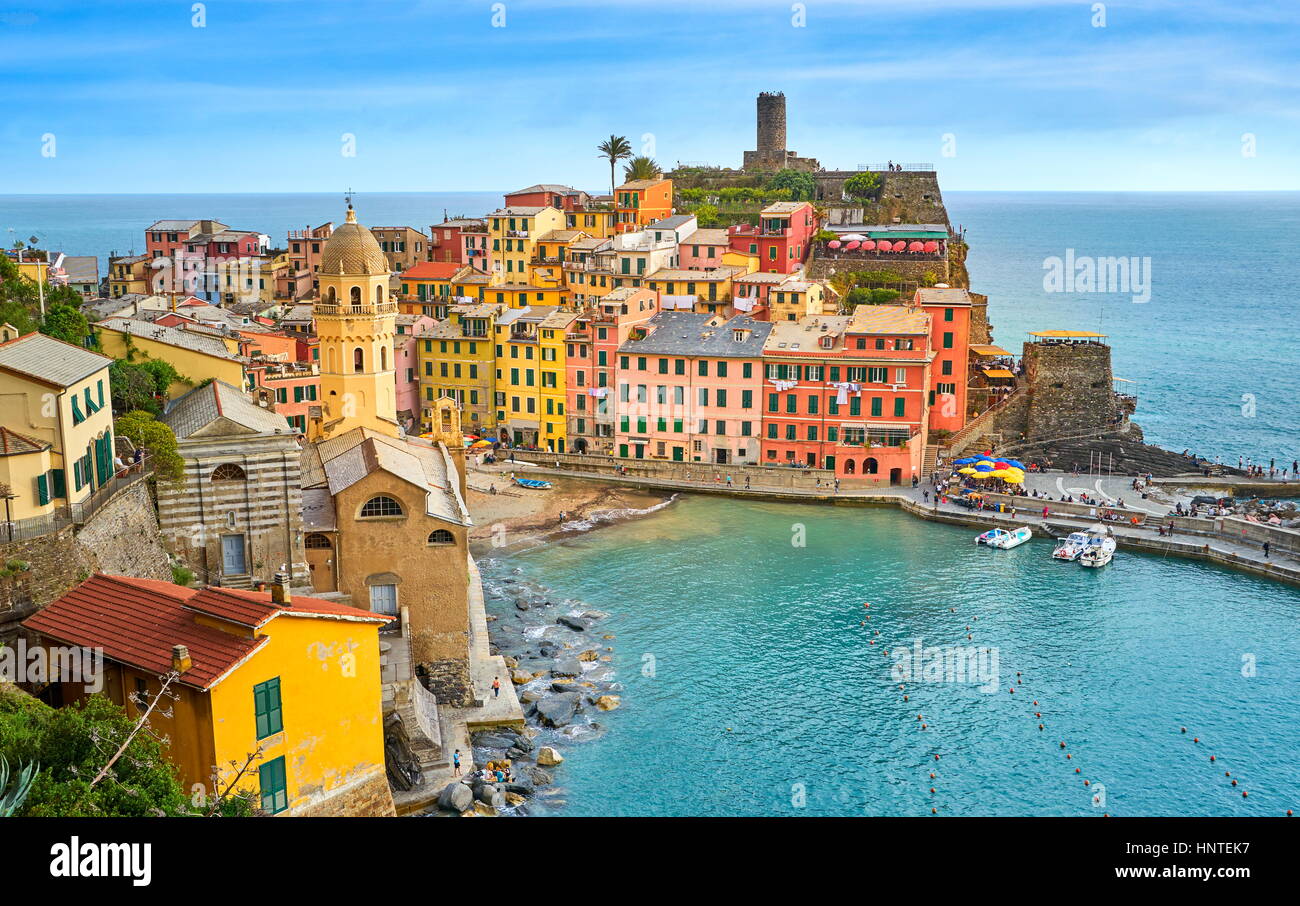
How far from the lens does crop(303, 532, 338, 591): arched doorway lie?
1287 inches

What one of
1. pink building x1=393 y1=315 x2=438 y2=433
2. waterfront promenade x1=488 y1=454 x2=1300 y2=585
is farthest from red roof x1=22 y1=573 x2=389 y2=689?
pink building x1=393 y1=315 x2=438 y2=433

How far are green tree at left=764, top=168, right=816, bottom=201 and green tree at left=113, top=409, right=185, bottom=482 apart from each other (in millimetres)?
71832

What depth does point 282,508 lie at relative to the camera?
3234 centimetres

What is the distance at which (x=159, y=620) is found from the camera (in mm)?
22359

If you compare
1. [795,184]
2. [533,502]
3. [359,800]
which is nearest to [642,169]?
[795,184]

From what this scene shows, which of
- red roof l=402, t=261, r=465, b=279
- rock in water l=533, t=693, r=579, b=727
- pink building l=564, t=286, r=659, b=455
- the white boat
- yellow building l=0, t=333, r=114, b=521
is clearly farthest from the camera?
red roof l=402, t=261, r=465, b=279

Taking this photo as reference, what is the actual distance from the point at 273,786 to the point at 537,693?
14570mm

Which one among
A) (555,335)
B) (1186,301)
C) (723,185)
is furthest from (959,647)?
(1186,301)

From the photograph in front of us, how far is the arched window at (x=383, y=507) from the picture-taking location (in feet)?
107

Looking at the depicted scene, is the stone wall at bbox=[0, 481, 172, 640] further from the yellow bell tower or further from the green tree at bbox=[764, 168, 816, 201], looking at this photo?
the green tree at bbox=[764, 168, 816, 201]
